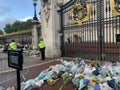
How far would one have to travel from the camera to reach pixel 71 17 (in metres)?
14.4

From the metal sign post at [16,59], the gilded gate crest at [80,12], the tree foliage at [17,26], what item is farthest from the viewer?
the tree foliage at [17,26]

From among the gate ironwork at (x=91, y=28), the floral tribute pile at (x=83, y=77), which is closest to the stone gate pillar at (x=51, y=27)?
the gate ironwork at (x=91, y=28)

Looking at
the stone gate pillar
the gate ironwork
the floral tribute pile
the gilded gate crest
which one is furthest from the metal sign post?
the stone gate pillar

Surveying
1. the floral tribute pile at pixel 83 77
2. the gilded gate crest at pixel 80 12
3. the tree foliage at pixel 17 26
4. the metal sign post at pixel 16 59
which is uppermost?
the tree foliage at pixel 17 26

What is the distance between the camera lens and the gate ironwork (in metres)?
12.0

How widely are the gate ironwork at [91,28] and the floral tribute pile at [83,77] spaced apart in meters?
3.13

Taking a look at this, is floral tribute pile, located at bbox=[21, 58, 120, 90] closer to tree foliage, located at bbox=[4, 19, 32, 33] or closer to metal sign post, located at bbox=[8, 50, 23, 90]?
metal sign post, located at bbox=[8, 50, 23, 90]

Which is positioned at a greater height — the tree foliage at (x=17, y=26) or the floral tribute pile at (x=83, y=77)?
the tree foliage at (x=17, y=26)

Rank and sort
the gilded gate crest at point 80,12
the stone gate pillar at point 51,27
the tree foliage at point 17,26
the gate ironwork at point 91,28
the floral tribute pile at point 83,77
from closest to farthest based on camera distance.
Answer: the floral tribute pile at point 83,77
the gate ironwork at point 91,28
the gilded gate crest at point 80,12
the stone gate pillar at point 51,27
the tree foliage at point 17,26

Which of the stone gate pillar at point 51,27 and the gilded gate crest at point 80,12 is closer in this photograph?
the gilded gate crest at point 80,12

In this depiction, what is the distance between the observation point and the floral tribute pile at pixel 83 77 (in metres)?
6.72

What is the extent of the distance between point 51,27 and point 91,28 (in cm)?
266

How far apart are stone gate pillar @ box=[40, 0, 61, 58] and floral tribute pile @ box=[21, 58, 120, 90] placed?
6203 mm

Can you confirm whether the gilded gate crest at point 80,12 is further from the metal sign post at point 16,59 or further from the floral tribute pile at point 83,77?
the metal sign post at point 16,59
